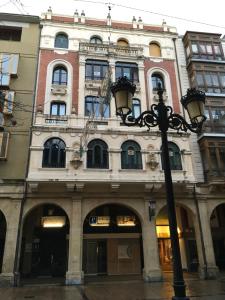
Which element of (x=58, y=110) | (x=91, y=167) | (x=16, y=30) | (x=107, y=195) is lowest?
(x=107, y=195)

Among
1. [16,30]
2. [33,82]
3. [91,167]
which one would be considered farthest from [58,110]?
[16,30]

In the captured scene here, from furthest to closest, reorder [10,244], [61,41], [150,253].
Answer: [61,41] < [150,253] < [10,244]

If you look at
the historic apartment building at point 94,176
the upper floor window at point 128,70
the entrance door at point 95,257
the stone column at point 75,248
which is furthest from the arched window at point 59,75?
the entrance door at point 95,257

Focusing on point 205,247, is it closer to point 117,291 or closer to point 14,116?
point 117,291

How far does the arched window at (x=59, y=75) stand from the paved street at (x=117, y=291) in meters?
12.7

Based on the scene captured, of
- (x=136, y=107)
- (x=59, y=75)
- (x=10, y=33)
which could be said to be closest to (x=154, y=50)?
(x=136, y=107)

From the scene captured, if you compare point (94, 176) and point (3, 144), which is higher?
point (3, 144)

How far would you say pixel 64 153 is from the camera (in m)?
16.4

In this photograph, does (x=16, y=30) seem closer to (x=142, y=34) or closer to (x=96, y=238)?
(x=142, y=34)

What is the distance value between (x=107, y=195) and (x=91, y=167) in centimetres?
192

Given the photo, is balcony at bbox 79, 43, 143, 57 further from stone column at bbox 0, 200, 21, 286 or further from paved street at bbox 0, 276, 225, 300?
paved street at bbox 0, 276, 225, 300

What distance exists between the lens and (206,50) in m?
20.6

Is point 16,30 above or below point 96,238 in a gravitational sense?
above

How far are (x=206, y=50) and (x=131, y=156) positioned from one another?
10.7m
